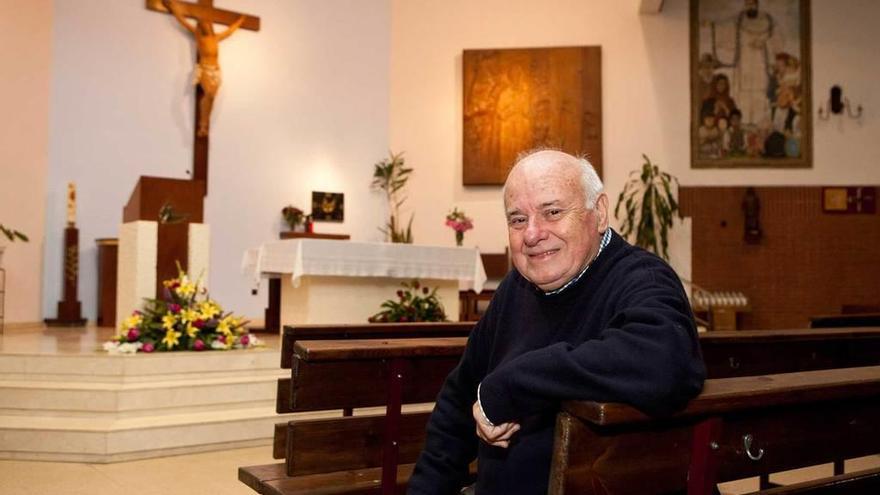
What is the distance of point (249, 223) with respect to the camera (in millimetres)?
9938

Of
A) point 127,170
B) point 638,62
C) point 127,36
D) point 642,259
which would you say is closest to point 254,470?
point 642,259

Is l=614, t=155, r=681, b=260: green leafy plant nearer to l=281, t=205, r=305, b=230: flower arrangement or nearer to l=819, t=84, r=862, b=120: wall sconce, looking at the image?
l=819, t=84, r=862, b=120: wall sconce

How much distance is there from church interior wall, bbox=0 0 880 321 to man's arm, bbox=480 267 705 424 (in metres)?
8.32

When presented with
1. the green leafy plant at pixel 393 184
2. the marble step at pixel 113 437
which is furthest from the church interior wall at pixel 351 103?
the marble step at pixel 113 437

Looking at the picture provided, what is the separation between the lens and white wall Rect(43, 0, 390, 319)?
351 inches

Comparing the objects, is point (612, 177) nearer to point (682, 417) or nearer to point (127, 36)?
point (127, 36)

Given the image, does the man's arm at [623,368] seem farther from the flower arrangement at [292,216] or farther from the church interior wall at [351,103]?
the flower arrangement at [292,216]

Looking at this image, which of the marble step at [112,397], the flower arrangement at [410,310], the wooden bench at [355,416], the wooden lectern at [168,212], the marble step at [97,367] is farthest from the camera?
the flower arrangement at [410,310]

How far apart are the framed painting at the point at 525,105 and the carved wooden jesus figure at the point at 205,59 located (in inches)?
122

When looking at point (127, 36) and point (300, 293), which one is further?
point (127, 36)

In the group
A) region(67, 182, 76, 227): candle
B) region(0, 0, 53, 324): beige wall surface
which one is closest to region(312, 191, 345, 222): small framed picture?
region(67, 182, 76, 227): candle

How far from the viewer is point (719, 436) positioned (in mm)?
1553

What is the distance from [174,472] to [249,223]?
598 centimetres

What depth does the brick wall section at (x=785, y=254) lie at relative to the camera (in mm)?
10109
